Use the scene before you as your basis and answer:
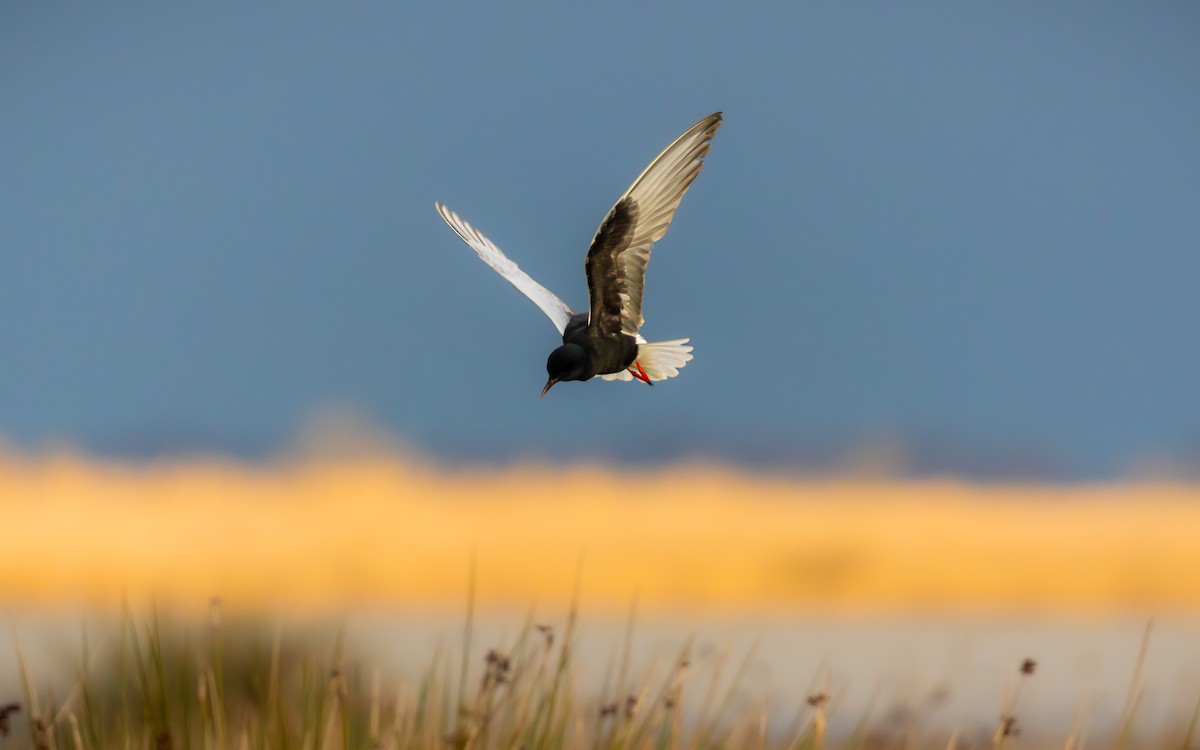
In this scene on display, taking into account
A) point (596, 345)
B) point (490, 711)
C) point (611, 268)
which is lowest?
point (490, 711)

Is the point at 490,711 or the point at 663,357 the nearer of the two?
the point at 490,711

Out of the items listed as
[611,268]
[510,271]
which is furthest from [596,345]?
[510,271]

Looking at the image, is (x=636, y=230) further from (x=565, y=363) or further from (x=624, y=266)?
(x=565, y=363)

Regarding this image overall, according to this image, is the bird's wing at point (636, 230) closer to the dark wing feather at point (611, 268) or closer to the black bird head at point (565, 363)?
the dark wing feather at point (611, 268)

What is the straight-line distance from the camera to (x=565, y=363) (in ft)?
17.4

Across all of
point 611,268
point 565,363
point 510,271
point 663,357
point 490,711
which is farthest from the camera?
point 510,271

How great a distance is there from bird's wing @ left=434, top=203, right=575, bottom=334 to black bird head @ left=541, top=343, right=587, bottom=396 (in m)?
0.52

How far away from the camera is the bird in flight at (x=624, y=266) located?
198 inches

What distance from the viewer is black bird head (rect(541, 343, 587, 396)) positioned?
5.29 m

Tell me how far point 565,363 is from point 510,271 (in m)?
1.72

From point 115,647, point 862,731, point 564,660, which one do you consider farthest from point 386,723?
point 862,731

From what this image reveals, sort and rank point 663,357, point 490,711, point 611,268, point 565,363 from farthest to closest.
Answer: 1. point 663,357
2. point 611,268
3. point 565,363
4. point 490,711

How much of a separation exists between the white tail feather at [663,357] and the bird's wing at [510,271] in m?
0.46

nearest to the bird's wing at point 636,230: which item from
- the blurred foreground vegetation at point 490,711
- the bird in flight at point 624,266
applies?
the bird in flight at point 624,266
